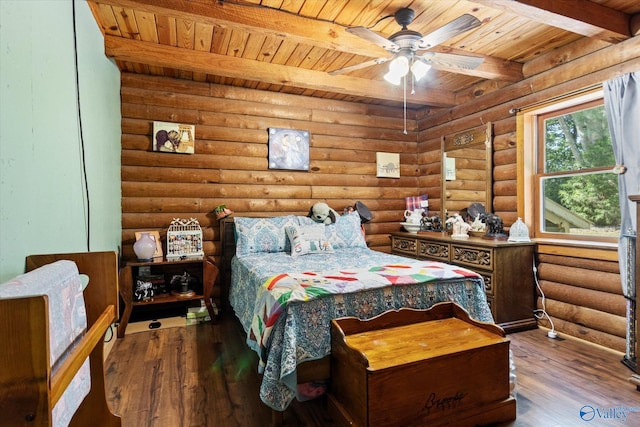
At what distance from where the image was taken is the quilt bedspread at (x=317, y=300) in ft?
5.60

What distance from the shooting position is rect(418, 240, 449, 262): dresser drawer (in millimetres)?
3541

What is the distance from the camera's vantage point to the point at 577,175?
2.97 meters

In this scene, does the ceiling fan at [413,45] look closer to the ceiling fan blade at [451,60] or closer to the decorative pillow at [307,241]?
the ceiling fan blade at [451,60]

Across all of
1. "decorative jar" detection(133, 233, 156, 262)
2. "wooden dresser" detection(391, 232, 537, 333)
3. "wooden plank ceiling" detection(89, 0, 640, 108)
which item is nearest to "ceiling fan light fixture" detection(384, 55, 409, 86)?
"wooden plank ceiling" detection(89, 0, 640, 108)

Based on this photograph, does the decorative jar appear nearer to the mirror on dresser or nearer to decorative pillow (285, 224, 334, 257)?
decorative pillow (285, 224, 334, 257)

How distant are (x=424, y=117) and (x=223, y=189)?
9.83 feet

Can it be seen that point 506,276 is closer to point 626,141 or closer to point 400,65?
point 626,141

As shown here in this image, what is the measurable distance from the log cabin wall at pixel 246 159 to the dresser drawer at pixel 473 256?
1.33 metres

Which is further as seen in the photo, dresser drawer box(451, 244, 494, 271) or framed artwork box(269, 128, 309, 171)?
framed artwork box(269, 128, 309, 171)

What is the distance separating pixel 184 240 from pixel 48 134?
1968 millimetres

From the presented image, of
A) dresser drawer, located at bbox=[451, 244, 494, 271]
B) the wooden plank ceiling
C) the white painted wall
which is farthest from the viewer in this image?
dresser drawer, located at bbox=[451, 244, 494, 271]

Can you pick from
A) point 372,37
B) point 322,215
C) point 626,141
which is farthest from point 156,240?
point 626,141

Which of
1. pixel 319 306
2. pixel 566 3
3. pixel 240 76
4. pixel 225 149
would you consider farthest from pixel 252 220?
pixel 566 3

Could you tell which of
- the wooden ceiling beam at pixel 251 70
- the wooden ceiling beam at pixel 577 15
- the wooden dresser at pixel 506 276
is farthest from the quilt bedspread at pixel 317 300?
the wooden ceiling beam at pixel 251 70
